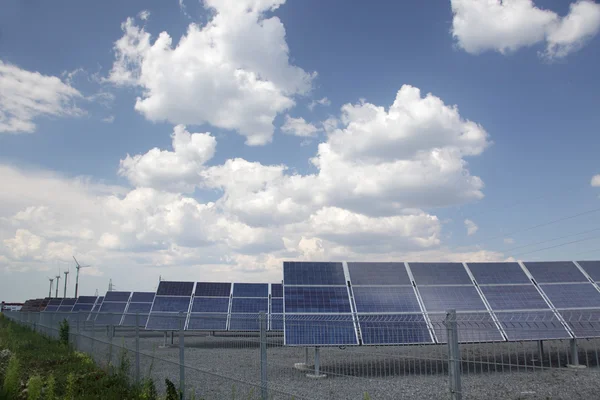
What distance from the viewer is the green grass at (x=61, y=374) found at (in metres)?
13.6

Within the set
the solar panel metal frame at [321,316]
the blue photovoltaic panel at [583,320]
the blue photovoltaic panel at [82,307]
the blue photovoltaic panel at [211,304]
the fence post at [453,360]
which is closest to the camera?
the fence post at [453,360]

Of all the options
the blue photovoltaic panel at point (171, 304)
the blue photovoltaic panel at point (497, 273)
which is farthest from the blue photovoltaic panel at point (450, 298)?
the blue photovoltaic panel at point (171, 304)

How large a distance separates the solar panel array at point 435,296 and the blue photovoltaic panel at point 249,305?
10570 mm

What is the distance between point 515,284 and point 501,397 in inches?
532

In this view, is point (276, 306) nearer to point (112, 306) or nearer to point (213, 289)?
point (213, 289)

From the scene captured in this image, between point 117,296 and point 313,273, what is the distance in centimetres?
3352

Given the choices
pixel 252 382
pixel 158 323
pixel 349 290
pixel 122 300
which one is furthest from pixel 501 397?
pixel 122 300

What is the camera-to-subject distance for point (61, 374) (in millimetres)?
17156

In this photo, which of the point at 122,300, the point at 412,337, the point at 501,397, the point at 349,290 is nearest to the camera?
the point at 501,397

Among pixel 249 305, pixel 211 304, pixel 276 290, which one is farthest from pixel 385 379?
pixel 276 290

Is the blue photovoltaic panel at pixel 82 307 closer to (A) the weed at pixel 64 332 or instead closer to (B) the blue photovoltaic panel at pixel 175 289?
(B) the blue photovoltaic panel at pixel 175 289

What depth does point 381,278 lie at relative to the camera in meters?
18.3

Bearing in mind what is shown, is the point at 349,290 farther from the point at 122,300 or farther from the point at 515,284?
Result: the point at 122,300

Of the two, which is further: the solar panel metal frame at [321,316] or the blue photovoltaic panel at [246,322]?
the solar panel metal frame at [321,316]
